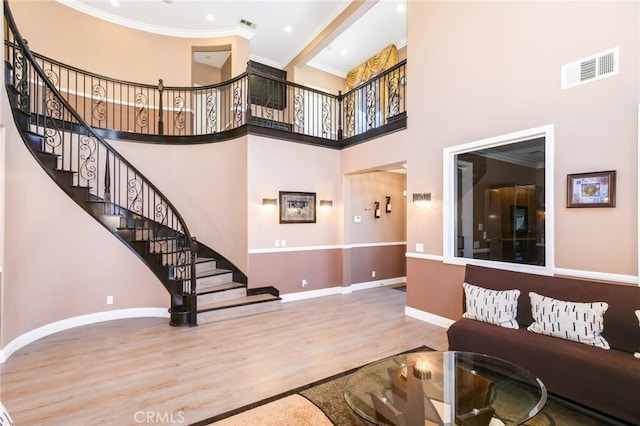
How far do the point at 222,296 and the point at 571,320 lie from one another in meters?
4.77

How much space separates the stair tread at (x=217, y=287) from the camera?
5.23 metres

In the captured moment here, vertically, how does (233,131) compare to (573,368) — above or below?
above

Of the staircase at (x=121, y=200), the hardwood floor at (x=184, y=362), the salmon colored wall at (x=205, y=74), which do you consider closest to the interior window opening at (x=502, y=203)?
the hardwood floor at (x=184, y=362)

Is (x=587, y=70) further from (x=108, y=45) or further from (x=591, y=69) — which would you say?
(x=108, y=45)

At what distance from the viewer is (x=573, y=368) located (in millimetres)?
2465

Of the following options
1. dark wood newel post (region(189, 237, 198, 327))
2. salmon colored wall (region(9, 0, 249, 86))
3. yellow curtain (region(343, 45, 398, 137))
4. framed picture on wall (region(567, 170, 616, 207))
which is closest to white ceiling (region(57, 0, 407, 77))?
salmon colored wall (region(9, 0, 249, 86))

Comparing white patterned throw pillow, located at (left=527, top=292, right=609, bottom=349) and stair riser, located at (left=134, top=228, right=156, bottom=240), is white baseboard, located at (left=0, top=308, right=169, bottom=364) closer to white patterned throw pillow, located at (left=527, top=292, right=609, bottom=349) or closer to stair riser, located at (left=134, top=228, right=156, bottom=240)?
stair riser, located at (left=134, top=228, right=156, bottom=240)

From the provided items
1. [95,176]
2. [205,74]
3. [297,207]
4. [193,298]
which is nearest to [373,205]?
[297,207]

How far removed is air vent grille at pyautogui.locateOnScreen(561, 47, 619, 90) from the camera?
2.98 metres

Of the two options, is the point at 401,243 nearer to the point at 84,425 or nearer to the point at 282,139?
the point at 282,139

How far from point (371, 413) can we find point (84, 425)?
2281 millimetres

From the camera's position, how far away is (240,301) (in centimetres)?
527

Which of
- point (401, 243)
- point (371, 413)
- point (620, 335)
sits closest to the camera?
point (371, 413)

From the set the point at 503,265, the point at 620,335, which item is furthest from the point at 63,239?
the point at 620,335
